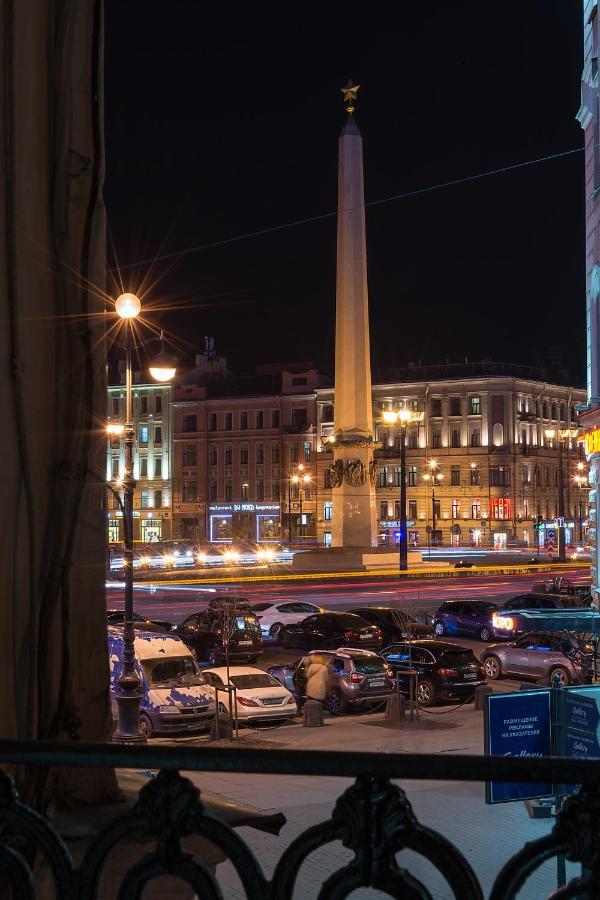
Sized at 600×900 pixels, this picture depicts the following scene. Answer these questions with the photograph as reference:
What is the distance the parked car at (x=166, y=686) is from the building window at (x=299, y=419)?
85.3 metres

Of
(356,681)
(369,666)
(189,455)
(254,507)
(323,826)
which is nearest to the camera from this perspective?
(323,826)

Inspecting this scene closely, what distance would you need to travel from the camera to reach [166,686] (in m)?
20.4

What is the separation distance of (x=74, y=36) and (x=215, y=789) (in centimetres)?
1075

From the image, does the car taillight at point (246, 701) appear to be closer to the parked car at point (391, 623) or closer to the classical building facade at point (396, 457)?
the parked car at point (391, 623)

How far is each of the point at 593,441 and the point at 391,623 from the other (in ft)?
31.3

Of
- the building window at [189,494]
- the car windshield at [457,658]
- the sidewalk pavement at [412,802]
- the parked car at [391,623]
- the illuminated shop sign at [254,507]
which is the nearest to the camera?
the sidewalk pavement at [412,802]

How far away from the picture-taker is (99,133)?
12.5 ft

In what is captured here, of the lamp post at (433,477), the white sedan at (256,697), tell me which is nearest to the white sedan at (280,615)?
the white sedan at (256,697)

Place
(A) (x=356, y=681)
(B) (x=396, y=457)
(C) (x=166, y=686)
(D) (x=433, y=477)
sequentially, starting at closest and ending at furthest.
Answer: (C) (x=166, y=686) → (A) (x=356, y=681) → (D) (x=433, y=477) → (B) (x=396, y=457)

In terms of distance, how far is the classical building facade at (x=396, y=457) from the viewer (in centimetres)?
9975

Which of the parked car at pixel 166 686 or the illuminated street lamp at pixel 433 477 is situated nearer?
the parked car at pixel 166 686

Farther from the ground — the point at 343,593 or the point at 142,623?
the point at 142,623

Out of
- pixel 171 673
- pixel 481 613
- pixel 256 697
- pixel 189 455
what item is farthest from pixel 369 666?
pixel 189 455

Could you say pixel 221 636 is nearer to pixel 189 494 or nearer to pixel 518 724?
pixel 518 724
